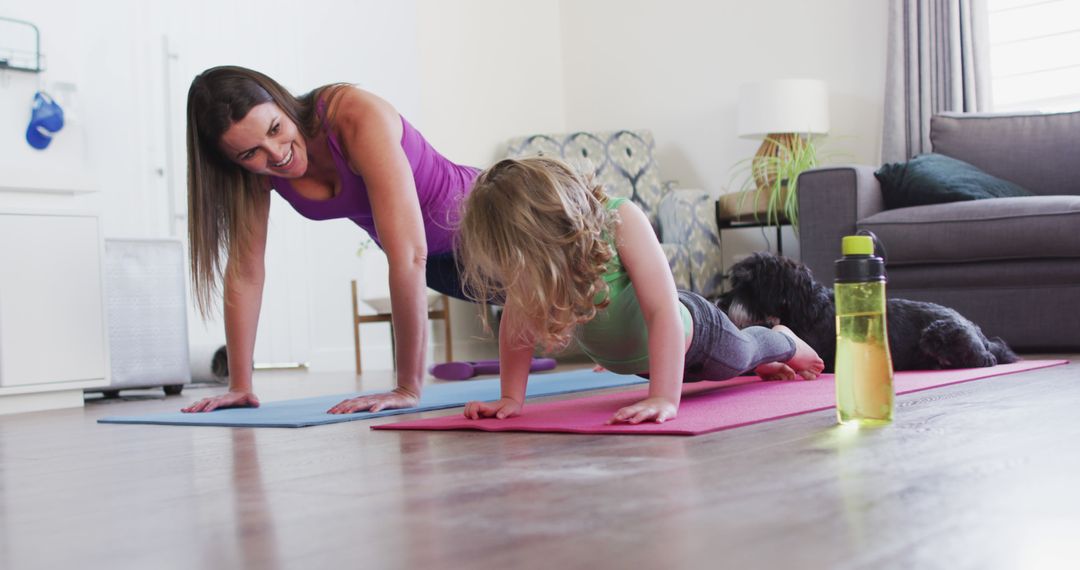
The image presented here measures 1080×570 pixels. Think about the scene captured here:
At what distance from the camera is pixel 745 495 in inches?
36.8

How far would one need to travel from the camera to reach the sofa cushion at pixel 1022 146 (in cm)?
380

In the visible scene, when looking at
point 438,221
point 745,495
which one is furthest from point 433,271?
point 745,495

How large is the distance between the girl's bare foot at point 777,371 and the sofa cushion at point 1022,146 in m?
2.09

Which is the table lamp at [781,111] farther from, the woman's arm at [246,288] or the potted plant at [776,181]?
the woman's arm at [246,288]

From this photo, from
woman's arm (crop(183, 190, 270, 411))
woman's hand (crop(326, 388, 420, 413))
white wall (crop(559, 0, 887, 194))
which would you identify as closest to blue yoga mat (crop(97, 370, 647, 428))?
woman's hand (crop(326, 388, 420, 413))

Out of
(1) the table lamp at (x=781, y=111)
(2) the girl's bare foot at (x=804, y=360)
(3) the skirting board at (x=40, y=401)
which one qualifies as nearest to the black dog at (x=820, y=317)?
(2) the girl's bare foot at (x=804, y=360)

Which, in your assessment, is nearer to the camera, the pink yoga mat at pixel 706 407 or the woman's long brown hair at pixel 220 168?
the pink yoga mat at pixel 706 407

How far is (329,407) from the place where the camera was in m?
2.30

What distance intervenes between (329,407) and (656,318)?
0.99 metres

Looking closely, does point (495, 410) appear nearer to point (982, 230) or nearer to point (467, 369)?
point (467, 369)

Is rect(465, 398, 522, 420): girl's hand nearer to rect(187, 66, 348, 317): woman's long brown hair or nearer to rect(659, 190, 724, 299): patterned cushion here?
rect(187, 66, 348, 317): woman's long brown hair

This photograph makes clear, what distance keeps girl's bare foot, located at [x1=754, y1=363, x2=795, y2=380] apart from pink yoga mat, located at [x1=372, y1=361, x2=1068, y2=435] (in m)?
0.04

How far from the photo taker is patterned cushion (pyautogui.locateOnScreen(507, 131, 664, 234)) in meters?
4.82

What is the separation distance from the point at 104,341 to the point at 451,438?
7.03 ft
